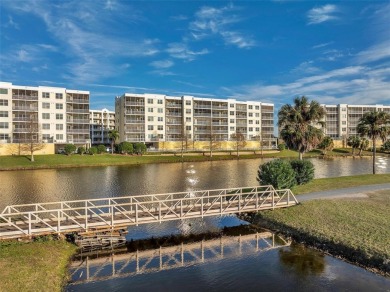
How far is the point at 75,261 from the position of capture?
773 inches

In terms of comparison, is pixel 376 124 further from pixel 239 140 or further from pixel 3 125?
pixel 3 125

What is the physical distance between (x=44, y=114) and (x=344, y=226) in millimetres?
93929

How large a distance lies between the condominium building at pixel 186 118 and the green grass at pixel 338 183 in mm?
66919

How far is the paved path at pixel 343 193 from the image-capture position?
110 feet

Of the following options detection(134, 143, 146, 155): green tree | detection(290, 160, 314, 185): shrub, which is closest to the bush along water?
detection(290, 160, 314, 185): shrub

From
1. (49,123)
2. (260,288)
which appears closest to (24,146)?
(49,123)

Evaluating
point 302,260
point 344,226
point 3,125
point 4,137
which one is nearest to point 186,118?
point 3,125

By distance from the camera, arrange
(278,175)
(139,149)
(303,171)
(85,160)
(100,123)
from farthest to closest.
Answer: (100,123) → (139,149) → (85,160) → (303,171) → (278,175)

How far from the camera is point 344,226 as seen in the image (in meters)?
23.2

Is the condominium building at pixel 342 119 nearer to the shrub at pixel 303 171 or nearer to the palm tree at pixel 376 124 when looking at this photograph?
the palm tree at pixel 376 124

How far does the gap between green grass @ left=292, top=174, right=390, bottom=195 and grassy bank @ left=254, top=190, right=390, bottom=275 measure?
7.32 m

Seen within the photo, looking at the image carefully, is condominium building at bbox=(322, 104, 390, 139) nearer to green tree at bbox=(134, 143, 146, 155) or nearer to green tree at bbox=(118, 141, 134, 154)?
green tree at bbox=(134, 143, 146, 155)

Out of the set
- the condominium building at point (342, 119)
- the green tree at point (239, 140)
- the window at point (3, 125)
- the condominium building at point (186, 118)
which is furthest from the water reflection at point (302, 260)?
the condominium building at point (342, 119)

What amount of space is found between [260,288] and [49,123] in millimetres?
95638
